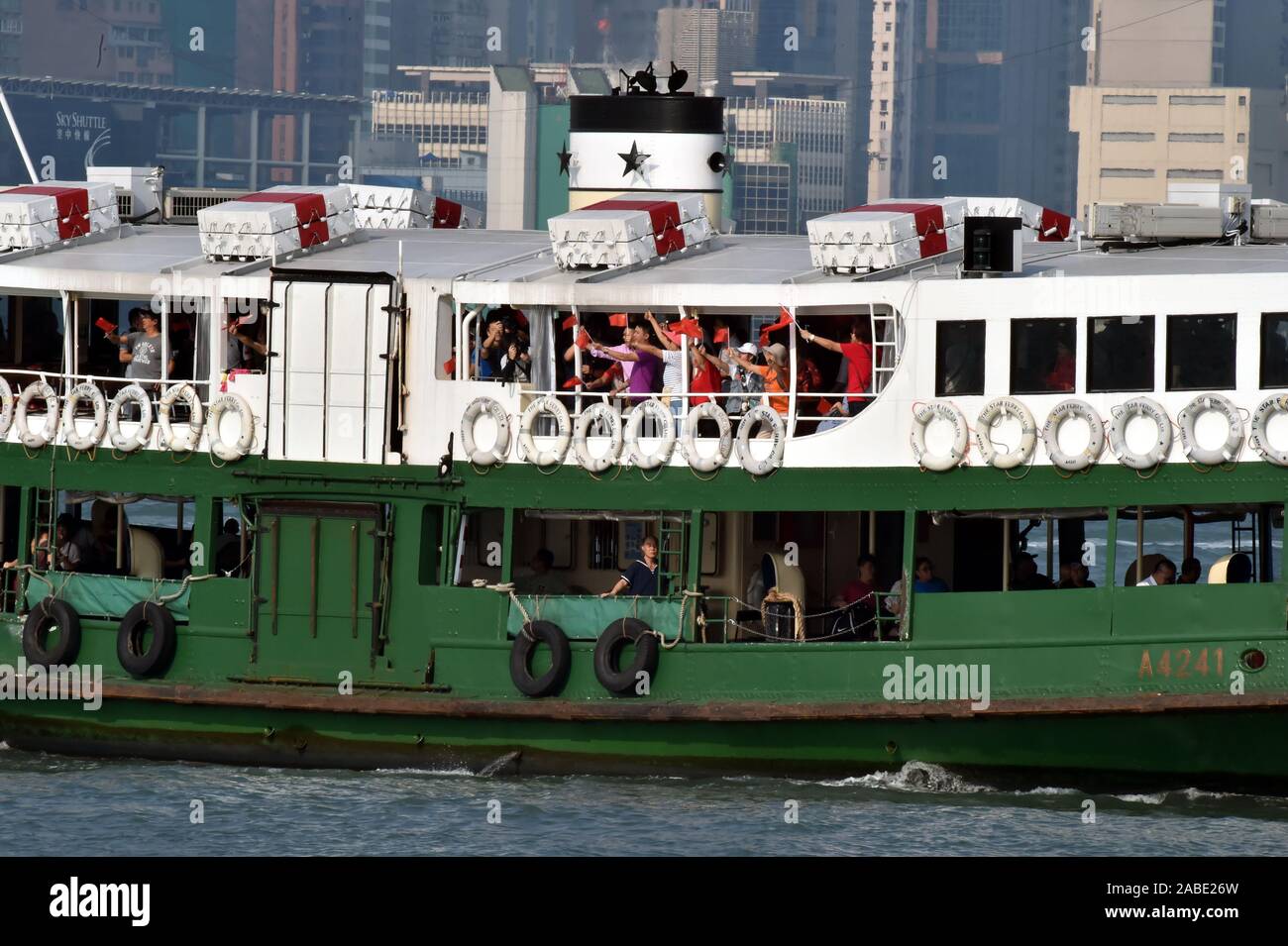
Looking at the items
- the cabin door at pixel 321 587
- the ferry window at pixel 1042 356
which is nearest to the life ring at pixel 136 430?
the cabin door at pixel 321 587

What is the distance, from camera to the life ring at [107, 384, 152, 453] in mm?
21391

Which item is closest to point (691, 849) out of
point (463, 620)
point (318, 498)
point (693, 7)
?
point (463, 620)

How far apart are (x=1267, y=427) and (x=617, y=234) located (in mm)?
5707

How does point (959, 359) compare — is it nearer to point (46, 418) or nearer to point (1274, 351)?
point (1274, 351)

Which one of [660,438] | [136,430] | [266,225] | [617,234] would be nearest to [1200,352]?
[660,438]

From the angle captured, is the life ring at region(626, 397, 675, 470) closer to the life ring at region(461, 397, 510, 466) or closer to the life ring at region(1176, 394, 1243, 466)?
the life ring at region(461, 397, 510, 466)

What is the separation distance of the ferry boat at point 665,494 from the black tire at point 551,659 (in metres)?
0.03

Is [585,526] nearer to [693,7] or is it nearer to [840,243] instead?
[840,243]

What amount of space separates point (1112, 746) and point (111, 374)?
10.1m

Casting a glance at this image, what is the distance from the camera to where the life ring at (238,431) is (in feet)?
68.9

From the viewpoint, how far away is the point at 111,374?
2341 cm

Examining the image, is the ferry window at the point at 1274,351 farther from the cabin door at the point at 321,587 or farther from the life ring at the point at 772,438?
the cabin door at the point at 321,587

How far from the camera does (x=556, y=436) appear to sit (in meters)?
20.6

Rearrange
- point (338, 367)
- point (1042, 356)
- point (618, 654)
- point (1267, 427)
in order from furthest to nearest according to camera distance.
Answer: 1. point (338, 367)
2. point (618, 654)
3. point (1042, 356)
4. point (1267, 427)
